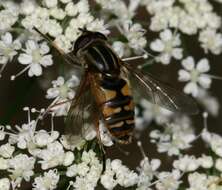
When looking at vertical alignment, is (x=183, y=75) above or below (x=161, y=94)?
below

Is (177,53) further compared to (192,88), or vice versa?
(192,88)

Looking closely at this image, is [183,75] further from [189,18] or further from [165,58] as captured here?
[189,18]

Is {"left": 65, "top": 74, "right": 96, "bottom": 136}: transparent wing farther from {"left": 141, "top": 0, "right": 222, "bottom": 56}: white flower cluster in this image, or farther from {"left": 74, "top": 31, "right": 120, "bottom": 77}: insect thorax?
{"left": 141, "top": 0, "right": 222, "bottom": 56}: white flower cluster

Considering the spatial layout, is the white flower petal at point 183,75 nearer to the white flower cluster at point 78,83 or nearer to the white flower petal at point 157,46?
the white flower cluster at point 78,83

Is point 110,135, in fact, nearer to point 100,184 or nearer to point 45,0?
point 100,184

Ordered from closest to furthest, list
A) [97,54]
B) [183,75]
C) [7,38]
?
[97,54] → [7,38] → [183,75]

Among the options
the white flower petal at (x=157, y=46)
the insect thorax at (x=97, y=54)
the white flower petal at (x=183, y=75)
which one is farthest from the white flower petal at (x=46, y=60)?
the white flower petal at (x=183, y=75)

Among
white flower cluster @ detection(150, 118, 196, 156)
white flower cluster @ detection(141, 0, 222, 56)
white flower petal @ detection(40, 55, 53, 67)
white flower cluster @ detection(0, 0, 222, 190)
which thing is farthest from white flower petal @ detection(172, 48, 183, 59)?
white flower petal @ detection(40, 55, 53, 67)

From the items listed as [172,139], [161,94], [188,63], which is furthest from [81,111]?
[188,63]
